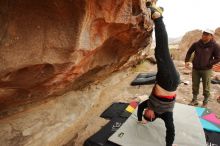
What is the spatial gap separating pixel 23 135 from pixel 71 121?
1019mm

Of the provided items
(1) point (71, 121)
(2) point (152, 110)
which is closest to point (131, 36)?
(2) point (152, 110)

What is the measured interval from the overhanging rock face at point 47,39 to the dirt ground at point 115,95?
1.07 meters

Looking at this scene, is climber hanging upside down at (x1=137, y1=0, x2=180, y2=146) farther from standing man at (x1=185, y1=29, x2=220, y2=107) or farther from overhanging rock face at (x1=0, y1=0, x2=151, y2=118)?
standing man at (x1=185, y1=29, x2=220, y2=107)

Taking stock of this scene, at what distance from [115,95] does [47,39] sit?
422cm

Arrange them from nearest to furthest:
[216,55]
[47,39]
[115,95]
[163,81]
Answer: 1. [47,39]
2. [163,81]
3. [216,55]
4. [115,95]

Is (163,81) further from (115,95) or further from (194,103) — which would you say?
(115,95)

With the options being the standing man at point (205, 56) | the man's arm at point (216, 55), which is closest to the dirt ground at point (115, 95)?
the standing man at point (205, 56)

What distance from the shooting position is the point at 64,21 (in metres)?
3.30

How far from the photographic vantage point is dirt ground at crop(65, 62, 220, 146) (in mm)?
5063

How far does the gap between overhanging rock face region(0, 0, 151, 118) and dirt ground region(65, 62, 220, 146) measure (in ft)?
3.51

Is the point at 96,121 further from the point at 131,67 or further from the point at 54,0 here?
the point at 131,67

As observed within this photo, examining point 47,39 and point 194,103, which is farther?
point 194,103

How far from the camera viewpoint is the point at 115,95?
7.16m

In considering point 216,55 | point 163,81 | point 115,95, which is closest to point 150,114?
point 163,81
